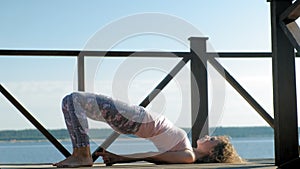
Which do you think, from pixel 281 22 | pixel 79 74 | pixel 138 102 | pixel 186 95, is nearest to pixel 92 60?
pixel 79 74

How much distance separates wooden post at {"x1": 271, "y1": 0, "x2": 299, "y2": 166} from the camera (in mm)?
3061

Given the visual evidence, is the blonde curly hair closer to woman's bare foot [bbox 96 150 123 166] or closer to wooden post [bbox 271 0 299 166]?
woman's bare foot [bbox 96 150 123 166]

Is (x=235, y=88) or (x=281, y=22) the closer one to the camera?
(x=281, y=22)

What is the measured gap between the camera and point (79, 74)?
464 cm

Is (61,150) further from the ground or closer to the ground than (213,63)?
closer to the ground

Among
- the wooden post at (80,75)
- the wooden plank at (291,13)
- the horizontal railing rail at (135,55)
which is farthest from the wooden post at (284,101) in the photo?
the wooden post at (80,75)

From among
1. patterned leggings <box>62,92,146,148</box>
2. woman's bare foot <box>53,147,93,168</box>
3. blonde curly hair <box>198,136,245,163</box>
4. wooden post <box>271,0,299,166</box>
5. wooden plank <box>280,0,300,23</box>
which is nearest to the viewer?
wooden plank <box>280,0,300,23</box>

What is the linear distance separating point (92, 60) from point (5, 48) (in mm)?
609

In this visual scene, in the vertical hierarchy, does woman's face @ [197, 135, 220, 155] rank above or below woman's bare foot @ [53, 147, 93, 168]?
below

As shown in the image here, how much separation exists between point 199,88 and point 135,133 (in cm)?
98

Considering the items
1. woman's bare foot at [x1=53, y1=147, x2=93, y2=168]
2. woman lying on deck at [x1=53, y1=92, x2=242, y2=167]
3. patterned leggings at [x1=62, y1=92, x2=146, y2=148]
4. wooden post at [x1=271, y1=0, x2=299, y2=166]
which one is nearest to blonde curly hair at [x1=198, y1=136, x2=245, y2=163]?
woman lying on deck at [x1=53, y1=92, x2=242, y2=167]

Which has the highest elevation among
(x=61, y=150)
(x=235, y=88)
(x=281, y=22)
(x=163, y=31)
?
(x=281, y=22)

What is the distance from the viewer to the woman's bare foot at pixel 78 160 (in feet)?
11.5

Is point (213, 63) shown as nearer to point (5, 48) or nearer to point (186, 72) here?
point (186, 72)
